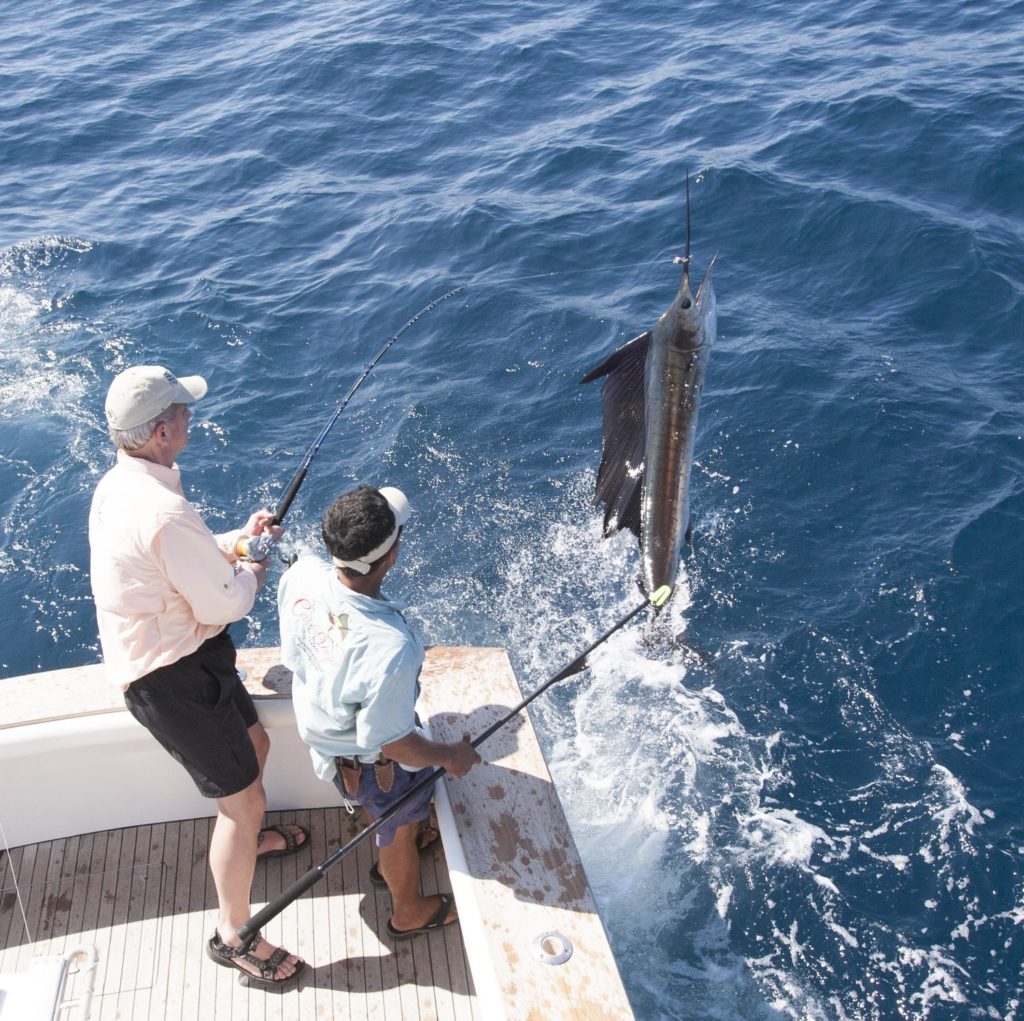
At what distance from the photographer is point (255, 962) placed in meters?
2.68

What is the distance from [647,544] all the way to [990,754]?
1.75 m

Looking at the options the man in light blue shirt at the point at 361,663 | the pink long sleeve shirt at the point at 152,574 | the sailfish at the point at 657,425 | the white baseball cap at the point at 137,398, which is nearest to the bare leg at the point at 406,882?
the man in light blue shirt at the point at 361,663

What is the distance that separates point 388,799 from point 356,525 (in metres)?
0.82

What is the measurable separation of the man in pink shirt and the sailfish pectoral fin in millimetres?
1332

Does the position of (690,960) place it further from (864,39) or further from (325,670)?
(864,39)

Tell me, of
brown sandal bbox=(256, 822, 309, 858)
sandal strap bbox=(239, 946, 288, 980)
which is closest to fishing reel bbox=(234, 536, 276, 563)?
brown sandal bbox=(256, 822, 309, 858)

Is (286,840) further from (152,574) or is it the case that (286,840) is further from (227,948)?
(152,574)

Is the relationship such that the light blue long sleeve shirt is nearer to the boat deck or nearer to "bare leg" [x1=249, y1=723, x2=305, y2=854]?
"bare leg" [x1=249, y1=723, x2=305, y2=854]

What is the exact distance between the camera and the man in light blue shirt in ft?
7.05

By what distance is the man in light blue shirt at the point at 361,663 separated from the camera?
215cm

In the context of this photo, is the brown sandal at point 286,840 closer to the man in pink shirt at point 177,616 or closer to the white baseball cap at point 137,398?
the man in pink shirt at point 177,616

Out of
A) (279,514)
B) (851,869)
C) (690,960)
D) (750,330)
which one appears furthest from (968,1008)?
(750,330)

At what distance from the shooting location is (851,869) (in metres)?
3.70

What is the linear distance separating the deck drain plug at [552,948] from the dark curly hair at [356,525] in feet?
3.29
